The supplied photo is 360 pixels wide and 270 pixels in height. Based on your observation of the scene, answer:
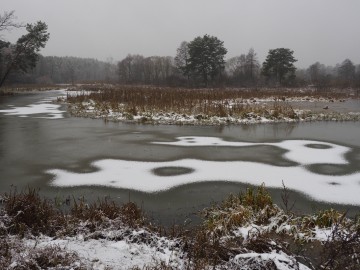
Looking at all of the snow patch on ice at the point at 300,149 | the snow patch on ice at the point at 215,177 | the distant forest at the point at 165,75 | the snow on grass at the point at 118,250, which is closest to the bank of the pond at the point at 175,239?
the snow on grass at the point at 118,250

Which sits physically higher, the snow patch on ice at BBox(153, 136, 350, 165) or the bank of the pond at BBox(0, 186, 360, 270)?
the snow patch on ice at BBox(153, 136, 350, 165)

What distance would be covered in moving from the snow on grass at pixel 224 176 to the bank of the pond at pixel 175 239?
1.66m

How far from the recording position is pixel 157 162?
9.32 meters

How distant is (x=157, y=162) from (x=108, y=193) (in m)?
2.59

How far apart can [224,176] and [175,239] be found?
12.0 feet

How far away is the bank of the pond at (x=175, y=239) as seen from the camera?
384 cm

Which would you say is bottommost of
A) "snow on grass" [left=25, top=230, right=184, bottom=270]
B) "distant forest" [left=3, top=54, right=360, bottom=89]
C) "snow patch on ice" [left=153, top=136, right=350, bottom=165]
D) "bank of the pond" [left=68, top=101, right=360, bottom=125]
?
"snow on grass" [left=25, top=230, right=184, bottom=270]

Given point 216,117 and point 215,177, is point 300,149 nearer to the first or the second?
point 215,177

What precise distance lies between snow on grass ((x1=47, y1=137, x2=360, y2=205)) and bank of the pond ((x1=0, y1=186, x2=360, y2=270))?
1.66 m

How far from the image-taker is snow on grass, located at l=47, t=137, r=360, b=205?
713 centimetres

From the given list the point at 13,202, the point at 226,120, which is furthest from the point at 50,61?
the point at 13,202

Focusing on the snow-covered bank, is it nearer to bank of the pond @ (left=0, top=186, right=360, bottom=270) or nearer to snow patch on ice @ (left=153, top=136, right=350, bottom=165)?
snow patch on ice @ (left=153, top=136, right=350, bottom=165)

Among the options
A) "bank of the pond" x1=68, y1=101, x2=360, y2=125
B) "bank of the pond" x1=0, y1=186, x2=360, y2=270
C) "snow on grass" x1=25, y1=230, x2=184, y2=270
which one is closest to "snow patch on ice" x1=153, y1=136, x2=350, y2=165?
"bank of the pond" x1=68, y1=101, x2=360, y2=125

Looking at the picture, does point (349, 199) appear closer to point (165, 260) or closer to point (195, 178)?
point (195, 178)
